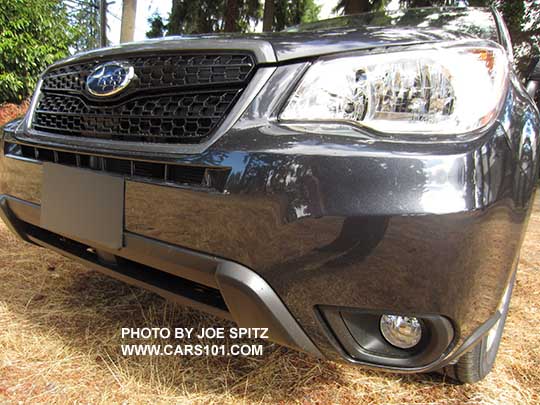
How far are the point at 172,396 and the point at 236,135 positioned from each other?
0.89m

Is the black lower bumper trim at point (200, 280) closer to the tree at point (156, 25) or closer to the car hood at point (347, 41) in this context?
the car hood at point (347, 41)

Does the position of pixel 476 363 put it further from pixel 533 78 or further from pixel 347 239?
pixel 533 78

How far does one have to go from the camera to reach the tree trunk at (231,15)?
10328mm

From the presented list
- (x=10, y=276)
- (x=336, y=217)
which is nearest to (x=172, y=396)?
(x=336, y=217)

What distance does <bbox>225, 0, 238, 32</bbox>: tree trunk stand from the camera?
33.9 ft

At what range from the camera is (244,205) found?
99 centimetres

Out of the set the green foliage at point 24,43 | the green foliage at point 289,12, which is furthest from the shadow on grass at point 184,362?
the green foliage at point 289,12

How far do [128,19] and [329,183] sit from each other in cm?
809

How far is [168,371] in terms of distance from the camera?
1457 mm

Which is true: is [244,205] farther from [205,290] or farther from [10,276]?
[10,276]

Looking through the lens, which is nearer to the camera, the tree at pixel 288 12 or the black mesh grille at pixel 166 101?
the black mesh grille at pixel 166 101

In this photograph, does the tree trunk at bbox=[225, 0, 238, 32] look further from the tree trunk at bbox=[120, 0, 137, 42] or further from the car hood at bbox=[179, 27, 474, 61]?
the car hood at bbox=[179, 27, 474, 61]

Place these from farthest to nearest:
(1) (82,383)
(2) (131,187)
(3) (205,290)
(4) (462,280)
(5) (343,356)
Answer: (1) (82,383) < (3) (205,290) < (2) (131,187) < (5) (343,356) < (4) (462,280)

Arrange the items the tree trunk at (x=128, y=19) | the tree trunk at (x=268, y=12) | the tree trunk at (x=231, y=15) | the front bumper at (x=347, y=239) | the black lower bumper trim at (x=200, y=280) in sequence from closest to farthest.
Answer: the front bumper at (x=347, y=239), the black lower bumper trim at (x=200, y=280), the tree trunk at (x=128, y=19), the tree trunk at (x=268, y=12), the tree trunk at (x=231, y=15)
